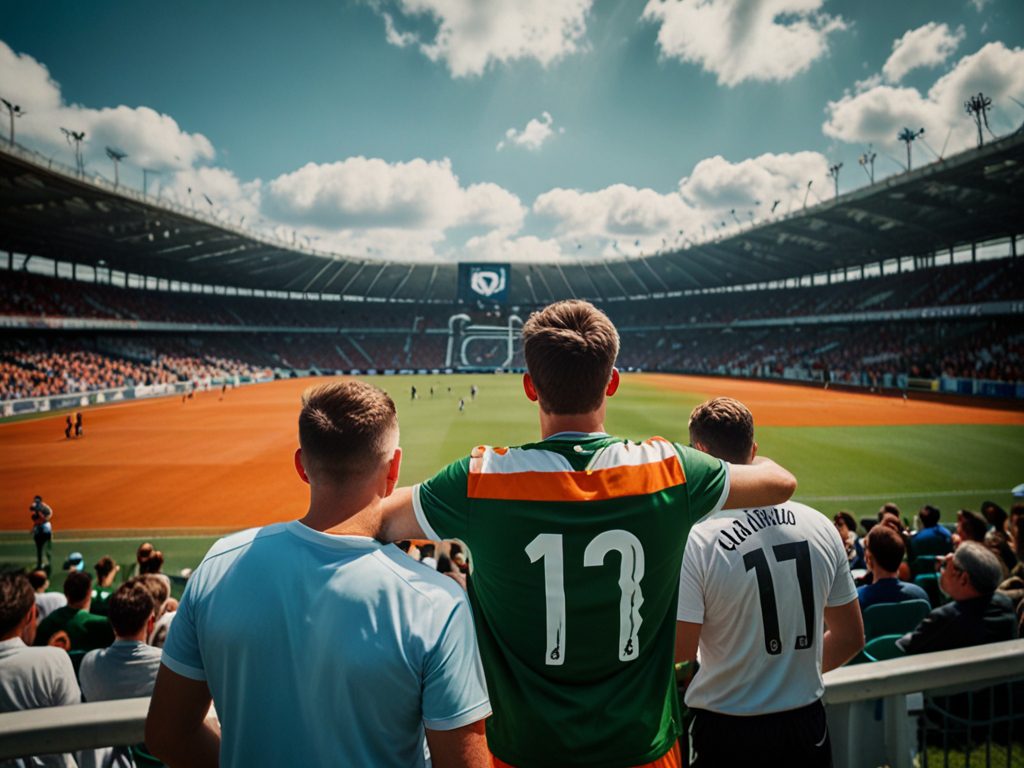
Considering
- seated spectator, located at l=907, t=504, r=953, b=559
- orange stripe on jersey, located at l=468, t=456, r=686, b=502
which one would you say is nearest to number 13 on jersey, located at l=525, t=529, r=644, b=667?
orange stripe on jersey, located at l=468, t=456, r=686, b=502

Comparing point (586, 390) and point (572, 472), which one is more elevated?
point (586, 390)

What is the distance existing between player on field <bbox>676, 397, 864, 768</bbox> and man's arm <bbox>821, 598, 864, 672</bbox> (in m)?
0.26

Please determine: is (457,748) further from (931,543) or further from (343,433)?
(931,543)

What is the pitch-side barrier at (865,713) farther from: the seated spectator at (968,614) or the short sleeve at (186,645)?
the seated spectator at (968,614)

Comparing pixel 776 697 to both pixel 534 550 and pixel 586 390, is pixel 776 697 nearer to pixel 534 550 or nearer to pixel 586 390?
pixel 534 550

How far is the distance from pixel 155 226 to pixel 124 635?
53.8m

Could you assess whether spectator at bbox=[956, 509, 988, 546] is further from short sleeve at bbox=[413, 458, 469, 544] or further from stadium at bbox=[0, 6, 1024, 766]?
short sleeve at bbox=[413, 458, 469, 544]

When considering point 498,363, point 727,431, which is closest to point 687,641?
point 727,431

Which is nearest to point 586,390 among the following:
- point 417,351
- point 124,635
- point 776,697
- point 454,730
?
point 454,730

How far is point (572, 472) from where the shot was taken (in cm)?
202

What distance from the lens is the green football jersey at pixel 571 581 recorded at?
6.46ft

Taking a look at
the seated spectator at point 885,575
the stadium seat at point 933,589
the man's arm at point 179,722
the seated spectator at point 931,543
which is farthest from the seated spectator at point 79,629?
the seated spectator at point 931,543

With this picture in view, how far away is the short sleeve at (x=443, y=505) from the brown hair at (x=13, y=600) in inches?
126

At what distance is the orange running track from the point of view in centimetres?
1626
